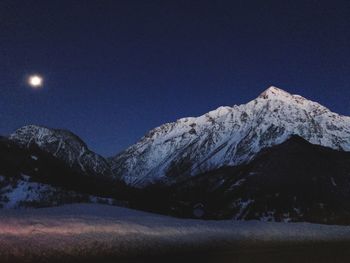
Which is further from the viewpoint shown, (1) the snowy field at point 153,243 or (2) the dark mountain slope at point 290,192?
(2) the dark mountain slope at point 290,192

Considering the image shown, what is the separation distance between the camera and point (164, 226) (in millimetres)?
13664

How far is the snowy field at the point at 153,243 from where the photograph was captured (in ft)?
31.6

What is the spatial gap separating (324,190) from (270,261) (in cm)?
5525

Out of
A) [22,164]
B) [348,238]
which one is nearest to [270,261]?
[348,238]

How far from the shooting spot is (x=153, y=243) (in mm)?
11289

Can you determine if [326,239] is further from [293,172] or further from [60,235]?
[293,172]

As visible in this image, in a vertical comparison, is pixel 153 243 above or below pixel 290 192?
below

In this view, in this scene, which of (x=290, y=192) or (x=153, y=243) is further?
(x=290, y=192)

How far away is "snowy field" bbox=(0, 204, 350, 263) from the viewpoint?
9617 millimetres

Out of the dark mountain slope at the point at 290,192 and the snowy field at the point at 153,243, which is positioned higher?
the dark mountain slope at the point at 290,192

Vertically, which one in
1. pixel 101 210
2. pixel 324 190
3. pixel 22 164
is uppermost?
pixel 22 164

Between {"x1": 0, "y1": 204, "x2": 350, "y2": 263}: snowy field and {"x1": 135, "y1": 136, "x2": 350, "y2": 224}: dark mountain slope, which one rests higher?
{"x1": 135, "y1": 136, "x2": 350, "y2": 224}: dark mountain slope

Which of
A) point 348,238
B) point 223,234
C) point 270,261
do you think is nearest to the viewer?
point 270,261

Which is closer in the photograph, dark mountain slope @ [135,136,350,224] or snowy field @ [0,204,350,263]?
snowy field @ [0,204,350,263]
